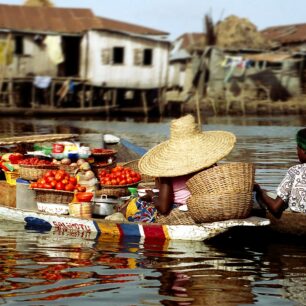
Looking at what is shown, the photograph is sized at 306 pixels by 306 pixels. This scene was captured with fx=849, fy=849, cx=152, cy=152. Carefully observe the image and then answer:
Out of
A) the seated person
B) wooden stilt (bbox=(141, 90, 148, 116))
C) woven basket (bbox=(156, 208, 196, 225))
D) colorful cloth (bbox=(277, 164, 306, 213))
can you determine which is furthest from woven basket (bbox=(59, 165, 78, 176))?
wooden stilt (bbox=(141, 90, 148, 116))

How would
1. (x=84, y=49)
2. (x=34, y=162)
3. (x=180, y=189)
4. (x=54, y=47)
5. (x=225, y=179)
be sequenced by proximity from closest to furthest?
1. (x=225, y=179)
2. (x=180, y=189)
3. (x=34, y=162)
4. (x=54, y=47)
5. (x=84, y=49)

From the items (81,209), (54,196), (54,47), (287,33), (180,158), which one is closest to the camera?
(180,158)

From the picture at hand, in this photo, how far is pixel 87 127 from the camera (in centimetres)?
2662

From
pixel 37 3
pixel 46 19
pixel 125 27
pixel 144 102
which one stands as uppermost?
pixel 37 3

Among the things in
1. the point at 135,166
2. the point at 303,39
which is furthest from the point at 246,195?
the point at 303,39

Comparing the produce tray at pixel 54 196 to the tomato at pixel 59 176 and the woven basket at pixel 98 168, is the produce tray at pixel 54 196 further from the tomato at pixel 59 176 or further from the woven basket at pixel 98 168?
the woven basket at pixel 98 168

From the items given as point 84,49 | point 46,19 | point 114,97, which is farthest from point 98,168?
point 114,97

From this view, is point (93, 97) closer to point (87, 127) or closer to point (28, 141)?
point (87, 127)

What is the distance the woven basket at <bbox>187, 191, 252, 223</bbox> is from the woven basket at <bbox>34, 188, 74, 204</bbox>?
4.92ft

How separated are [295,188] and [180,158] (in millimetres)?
1001

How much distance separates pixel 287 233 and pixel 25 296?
2759mm

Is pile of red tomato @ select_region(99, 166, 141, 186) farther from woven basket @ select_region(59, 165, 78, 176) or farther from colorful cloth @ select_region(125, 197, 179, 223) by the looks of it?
colorful cloth @ select_region(125, 197, 179, 223)

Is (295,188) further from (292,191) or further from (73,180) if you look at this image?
(73,180)

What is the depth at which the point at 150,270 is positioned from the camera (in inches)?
251
